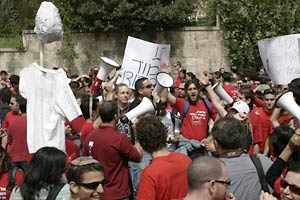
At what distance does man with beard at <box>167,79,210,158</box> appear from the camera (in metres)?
8.56

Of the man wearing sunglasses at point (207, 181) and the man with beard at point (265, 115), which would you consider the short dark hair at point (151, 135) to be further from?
the man with beard at point (265, 115)

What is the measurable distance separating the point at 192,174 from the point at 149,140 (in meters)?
1.46

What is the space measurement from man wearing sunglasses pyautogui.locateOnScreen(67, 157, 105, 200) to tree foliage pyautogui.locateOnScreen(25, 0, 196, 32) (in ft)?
53.9

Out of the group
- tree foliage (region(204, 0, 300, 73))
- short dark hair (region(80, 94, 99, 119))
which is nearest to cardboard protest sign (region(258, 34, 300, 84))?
short dark hair (region(80, 94, 99, 119))

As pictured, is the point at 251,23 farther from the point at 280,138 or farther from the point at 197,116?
the point at 280,138

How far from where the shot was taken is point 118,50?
2180 centimetres

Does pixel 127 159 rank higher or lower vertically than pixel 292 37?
lower

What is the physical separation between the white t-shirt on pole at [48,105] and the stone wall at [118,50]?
49.6 feet

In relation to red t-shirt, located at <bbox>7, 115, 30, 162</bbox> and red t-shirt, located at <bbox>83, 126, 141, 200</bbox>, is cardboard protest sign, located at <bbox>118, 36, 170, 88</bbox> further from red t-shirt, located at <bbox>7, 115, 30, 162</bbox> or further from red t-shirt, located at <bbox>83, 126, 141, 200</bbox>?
red t-shirt, located at <bbox>83, 126, 141, 200</bbox>

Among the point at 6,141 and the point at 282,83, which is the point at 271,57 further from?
the point at 6,141

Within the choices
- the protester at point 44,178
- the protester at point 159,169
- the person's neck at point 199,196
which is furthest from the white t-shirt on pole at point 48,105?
the person's neck at point 199,196

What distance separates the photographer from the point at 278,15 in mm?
20719

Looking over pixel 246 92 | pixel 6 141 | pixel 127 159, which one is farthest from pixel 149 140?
pixel 246 92

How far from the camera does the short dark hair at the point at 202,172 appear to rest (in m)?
3.94
